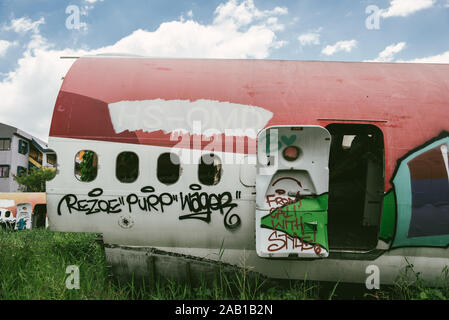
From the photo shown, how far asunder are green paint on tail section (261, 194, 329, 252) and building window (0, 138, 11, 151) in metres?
44.3

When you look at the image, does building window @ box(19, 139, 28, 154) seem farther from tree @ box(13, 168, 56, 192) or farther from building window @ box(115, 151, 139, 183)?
building window @ box(115, 151, 139, 183)

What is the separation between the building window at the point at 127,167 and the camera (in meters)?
4.55

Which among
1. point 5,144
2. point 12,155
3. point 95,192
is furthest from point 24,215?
point 5,144

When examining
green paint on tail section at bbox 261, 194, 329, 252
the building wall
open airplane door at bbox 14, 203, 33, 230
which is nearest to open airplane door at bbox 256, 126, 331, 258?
green paint on tail section at bbox 261, 194, 329, 252

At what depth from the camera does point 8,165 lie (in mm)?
39094

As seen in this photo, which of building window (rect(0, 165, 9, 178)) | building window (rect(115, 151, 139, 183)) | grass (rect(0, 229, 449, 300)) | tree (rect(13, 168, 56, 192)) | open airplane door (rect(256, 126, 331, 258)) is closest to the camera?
open airplane door (rect(256, 126, 331, 258))

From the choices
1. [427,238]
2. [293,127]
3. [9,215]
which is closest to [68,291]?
[293,127]

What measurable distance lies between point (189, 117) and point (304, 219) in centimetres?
215

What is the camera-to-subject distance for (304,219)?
4.13 meters

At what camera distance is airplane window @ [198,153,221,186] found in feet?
14.7

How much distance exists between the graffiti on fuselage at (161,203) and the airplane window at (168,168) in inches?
7.8

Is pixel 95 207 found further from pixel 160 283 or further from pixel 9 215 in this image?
pixel 9 215
